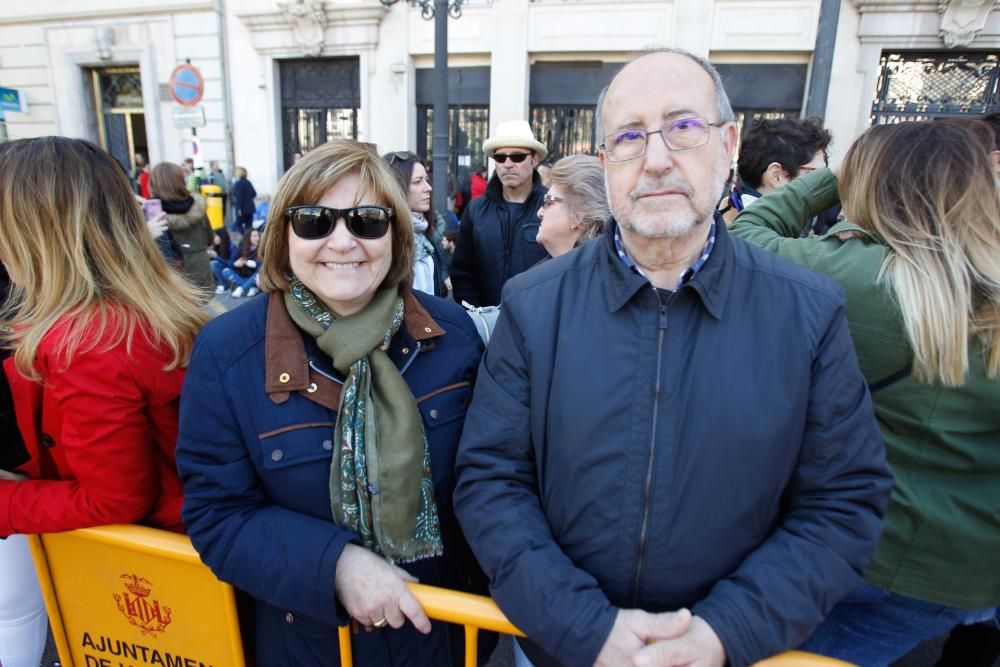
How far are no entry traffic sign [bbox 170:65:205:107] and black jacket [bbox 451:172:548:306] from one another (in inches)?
267

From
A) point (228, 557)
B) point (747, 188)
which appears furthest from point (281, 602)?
point (747, 188)

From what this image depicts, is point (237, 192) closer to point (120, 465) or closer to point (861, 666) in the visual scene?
point (120, 465)

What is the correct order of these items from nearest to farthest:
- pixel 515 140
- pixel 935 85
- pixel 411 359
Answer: pixel 411 359, pixel 515 140, pixel 935 85

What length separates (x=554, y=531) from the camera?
1.31 metres

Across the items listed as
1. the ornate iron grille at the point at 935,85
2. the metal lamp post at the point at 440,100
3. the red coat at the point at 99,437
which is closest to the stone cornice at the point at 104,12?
the metal lamp post at the point at 440,100

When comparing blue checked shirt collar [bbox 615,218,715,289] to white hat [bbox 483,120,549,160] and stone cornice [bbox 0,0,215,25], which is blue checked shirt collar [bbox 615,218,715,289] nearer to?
white hat [bbox 483,120,549,160]

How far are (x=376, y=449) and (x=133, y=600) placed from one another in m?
0.91

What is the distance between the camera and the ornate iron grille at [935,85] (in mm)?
10250

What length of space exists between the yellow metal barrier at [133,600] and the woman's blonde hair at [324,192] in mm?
777

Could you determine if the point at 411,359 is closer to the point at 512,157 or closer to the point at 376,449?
the point at 376,449

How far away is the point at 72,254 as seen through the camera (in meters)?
1.65

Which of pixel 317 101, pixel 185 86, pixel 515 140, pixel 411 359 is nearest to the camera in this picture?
pixel 411 359

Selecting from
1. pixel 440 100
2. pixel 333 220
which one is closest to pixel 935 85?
pixel 440 100

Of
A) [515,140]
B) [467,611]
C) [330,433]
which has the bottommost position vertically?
[467,611]
